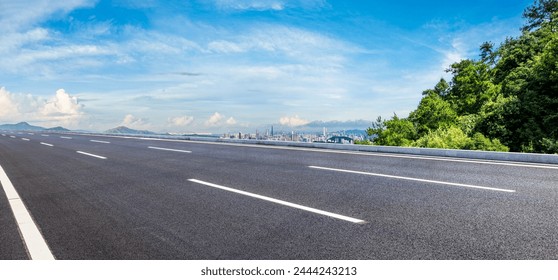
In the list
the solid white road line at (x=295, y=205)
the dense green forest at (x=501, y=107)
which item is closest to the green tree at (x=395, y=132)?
the dense green forest at (x=501, y=107)

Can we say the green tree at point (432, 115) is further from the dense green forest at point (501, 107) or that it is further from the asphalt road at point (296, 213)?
the asphalt road at point (296, 213)

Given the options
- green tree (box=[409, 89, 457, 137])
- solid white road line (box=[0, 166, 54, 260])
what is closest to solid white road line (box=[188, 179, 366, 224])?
solid white road line (box=[0, 166, 54, 260])

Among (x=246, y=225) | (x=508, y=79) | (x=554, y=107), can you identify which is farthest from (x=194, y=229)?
(x=508, y=79)

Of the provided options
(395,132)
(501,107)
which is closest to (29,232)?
(501,107)

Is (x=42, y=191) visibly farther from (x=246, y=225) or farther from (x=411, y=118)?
(x=411, y=118)

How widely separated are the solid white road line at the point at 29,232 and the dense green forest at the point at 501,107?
22999mm

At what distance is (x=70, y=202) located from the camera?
20.3ft

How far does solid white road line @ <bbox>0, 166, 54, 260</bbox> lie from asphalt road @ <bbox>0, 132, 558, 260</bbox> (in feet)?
0.22

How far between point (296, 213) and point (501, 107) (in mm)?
28965

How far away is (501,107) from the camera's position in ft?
91.7

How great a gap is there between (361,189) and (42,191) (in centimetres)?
642
